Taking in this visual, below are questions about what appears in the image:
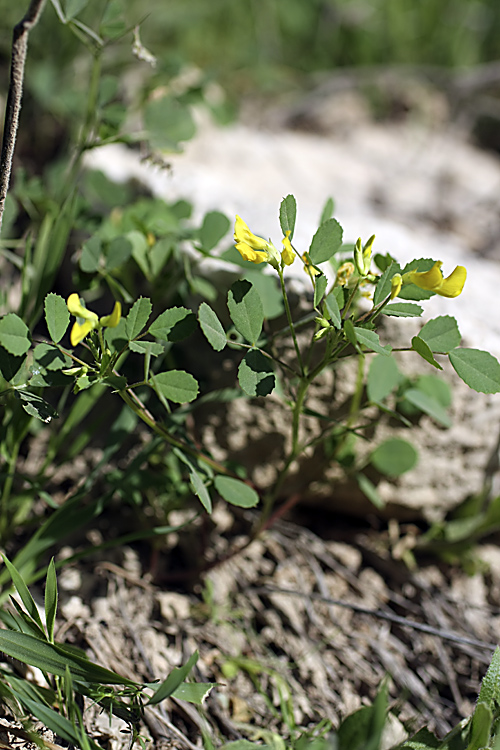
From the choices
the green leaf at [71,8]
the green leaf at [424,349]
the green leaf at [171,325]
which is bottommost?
the green leaf at [171,325]

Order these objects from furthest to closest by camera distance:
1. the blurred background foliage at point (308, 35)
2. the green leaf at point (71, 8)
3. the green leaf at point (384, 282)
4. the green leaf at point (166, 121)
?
the blurred background foliage at point (308, 35) → the green leaf at point (166, 121) → the green leaf at point (71, 8) → the green leaf at point (384, 282)

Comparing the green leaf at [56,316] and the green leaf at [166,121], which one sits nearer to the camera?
the green leaf at [56,316]

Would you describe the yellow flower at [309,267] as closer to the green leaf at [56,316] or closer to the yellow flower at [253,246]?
the yellow flower at [253,246]

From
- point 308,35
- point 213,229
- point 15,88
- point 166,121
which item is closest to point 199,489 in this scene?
point 213,229

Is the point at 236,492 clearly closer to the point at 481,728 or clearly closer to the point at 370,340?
the point at 370,340

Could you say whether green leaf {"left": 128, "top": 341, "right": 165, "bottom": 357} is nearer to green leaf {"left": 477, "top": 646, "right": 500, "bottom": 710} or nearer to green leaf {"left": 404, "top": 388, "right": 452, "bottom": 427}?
green leaf {"left": 404, "top": 388, "right": 452, "bottom": 427}

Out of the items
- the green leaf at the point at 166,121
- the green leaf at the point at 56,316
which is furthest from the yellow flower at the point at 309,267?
the green leaf at the point at 166,121
